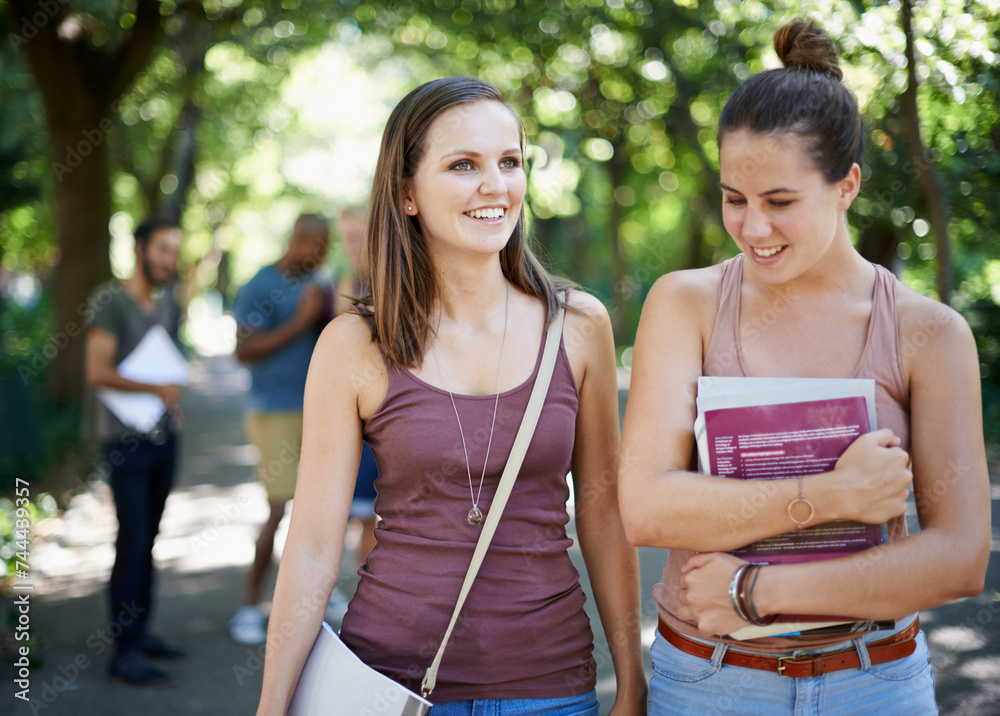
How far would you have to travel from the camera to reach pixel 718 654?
196 cm

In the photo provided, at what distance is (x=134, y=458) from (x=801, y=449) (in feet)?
13.3

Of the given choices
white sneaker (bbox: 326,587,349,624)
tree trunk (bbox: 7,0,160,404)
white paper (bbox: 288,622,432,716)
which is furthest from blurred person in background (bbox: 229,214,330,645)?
tree trunk (bbox: 7,0,160,404)

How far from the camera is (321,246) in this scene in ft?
18.8

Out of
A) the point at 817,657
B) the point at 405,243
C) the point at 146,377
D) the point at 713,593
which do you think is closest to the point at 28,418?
the point at 146,377

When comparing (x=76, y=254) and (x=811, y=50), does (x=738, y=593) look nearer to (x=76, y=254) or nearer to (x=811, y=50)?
(x=811, y=50)

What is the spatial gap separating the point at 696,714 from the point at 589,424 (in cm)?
78

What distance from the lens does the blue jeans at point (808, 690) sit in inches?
75.0

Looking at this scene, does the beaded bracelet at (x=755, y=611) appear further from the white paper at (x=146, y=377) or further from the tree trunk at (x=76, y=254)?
the tree trunk at (x=76, y=254)

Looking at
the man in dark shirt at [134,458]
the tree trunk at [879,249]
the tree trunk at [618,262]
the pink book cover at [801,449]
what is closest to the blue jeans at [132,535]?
the man in dark shirt at [134,458]

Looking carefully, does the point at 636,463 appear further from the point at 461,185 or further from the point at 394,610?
the point at 461,185

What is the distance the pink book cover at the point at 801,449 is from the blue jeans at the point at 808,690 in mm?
240

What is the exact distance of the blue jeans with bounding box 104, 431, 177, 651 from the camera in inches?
193

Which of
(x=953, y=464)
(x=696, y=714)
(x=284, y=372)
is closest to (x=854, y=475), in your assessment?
(x=953, y=464)

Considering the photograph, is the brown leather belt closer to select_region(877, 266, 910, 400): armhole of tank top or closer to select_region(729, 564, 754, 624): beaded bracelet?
select_region(729, 564, 754, 624): beaded bracelet
